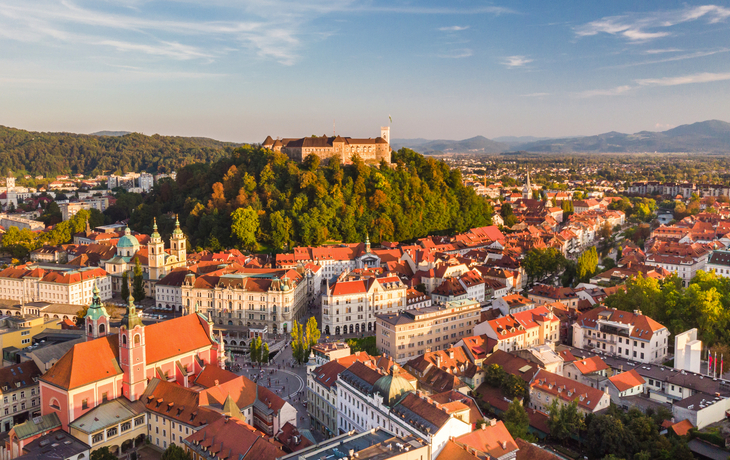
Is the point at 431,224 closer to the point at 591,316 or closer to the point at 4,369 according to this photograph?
the point at 591,316

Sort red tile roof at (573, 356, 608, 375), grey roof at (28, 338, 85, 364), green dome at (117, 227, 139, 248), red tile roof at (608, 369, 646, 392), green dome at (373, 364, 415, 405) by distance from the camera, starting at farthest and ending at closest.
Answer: green dome at (117, 227, 139, 248)
red tile roof at (573, 356, 608, 375)
grey roof at (28, 338, 85, 364)
red tile roof at (608, 369, 646, 392)
green dome at (373, 364, 415, 405)

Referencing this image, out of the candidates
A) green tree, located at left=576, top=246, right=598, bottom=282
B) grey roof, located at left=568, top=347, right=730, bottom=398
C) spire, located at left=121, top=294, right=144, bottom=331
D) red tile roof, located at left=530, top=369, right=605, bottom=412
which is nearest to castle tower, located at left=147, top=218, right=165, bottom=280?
spire, located at left=121, top=294, right=144, bottom=331

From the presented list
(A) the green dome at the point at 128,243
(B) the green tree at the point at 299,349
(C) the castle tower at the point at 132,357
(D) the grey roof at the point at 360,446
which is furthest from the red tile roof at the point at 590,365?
(A) the green dome at the point at 128,243

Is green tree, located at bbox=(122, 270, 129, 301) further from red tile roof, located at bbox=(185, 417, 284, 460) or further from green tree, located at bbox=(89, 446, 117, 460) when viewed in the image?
red tile roof, located at bbox=(185, 417, 284, 460)

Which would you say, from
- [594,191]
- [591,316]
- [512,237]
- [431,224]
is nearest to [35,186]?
[431,224]

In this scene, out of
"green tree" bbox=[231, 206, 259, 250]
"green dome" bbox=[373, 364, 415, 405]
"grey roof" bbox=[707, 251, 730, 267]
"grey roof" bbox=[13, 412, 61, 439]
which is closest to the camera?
"green dome" bbox=[373, 364, 415, 405]

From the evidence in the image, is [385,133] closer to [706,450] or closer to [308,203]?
[308,203]

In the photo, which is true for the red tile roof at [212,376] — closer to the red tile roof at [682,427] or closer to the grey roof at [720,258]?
the red tile roof at [682,427]
